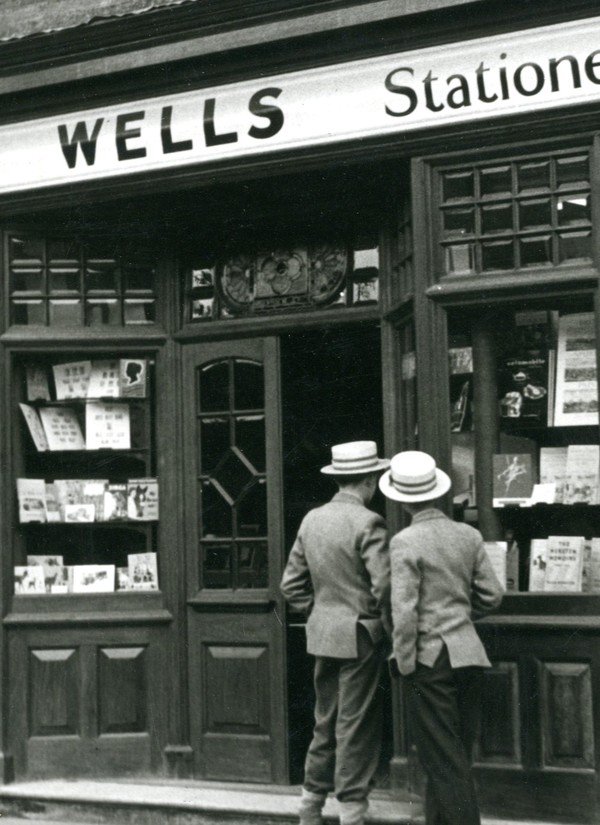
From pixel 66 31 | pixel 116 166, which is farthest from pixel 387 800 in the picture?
pixel 66 31

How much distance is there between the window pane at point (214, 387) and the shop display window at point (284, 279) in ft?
1.18

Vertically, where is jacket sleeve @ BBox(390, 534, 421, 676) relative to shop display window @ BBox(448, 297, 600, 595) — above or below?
below

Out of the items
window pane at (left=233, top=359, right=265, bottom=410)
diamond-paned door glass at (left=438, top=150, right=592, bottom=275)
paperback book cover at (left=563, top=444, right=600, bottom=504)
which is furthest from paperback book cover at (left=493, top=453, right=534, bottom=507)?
window pane at (left=233, top=359, right=265, bottom=410)

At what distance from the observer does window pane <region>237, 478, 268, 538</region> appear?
24.0 ft

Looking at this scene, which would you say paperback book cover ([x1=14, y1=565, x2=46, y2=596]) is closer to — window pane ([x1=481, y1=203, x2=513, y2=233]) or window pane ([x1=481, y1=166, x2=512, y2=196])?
window pane ([x1=481, y1=203, x2=513, y2=233])

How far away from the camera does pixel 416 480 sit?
5.62 meters

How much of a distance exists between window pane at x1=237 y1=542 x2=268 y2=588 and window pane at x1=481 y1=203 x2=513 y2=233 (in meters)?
2.47

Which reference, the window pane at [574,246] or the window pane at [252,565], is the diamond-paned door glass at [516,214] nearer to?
the window pane at [574,246]

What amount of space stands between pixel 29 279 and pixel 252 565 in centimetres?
243

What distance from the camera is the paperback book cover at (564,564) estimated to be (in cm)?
611

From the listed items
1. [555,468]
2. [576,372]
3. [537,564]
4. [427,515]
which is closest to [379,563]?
[427,515]

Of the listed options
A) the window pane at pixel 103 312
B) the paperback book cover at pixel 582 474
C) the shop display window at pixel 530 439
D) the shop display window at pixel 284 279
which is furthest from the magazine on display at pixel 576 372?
the window pane at pixel 103 312

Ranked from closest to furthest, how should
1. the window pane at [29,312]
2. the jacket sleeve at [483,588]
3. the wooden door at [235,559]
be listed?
1. the jacket sleeve at [483,588]
2. the wooden door at [235,559]
3. the window pane at [29,312]

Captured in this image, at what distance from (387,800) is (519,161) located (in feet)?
12.1
